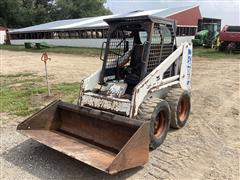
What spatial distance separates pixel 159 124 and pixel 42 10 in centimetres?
5566

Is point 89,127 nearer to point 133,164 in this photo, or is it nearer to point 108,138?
point 108,138

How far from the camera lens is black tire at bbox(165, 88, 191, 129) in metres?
6.10

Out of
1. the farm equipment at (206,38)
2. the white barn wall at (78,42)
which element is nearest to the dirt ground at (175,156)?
the farm equipment at (206,38)

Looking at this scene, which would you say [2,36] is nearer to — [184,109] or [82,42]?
[82,42]

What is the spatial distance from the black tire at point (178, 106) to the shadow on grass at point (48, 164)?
1635mm

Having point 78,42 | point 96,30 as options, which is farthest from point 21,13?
point 96,30

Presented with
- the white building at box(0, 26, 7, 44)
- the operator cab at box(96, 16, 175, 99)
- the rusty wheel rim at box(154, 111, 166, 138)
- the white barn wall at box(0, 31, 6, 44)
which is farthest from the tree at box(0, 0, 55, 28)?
the rusty wheel rim at box(154, 111, 166, 138)

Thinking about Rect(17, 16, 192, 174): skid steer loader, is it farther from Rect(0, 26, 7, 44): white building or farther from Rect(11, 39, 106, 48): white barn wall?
Rect(0, 26, 7, 44): white building

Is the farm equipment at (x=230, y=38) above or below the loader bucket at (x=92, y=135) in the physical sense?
above

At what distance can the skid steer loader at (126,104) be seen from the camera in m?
4.77

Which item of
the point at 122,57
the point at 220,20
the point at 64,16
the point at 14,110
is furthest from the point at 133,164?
the point at 64,16

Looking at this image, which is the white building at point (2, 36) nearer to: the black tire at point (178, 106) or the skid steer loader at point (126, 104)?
the skid steer loader at point (126, 104)

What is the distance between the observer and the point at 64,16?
60562mm

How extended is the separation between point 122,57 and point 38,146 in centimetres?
212
